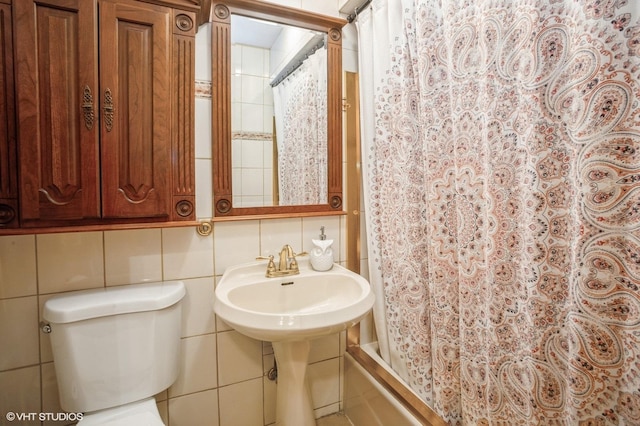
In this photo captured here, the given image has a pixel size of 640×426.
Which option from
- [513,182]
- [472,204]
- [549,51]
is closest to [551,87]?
[549,51]

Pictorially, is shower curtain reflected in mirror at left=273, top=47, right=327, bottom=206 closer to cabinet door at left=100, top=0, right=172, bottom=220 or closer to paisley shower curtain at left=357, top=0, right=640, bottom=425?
paisley shower curtain at left=357, top=0, right=640, bottom=425

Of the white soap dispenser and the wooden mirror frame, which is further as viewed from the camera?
the white soap dispenser

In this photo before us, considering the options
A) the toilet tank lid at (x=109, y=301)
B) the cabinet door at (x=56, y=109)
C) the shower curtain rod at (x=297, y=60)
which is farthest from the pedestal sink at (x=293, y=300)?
the shower curtain rod at (x=297, y=60)

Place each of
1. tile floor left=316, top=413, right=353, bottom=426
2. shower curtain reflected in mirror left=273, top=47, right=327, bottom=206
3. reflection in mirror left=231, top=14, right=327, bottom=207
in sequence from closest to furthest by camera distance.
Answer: reflection in mirror left=231, top=14, right=327, bottom=207, shower curtain reflected in mirror left=273, top=47, right=327, bottom=206, tile floor left=316, top=413, right=353, bottom=426

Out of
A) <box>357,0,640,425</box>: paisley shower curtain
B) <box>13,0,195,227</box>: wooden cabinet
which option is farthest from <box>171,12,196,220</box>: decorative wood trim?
<box>357,0,640,425</box>: paisley shower curtain

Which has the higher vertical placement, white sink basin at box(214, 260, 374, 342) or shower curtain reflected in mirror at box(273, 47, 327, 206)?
shower curtain reflected in mirror at box(273, 47, 327, 206)

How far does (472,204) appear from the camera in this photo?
95 cm

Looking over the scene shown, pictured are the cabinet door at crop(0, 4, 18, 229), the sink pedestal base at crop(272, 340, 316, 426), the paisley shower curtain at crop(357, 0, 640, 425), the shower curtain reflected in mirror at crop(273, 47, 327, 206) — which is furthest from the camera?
the shower curtain reflected in mirror at crop(273, 47, 327, 206)

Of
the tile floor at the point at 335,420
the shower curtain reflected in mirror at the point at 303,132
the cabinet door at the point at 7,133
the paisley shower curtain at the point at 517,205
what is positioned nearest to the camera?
the paisley shower curtain at the point at 517,205

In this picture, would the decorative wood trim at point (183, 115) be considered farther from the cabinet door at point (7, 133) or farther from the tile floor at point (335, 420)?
the tile floor at point (335, 420)

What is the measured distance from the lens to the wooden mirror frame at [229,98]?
1.27m

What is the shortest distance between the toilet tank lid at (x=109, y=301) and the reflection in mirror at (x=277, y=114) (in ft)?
1.52

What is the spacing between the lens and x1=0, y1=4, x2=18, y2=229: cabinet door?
0.86 meters

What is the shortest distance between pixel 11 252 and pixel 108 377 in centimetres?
55
